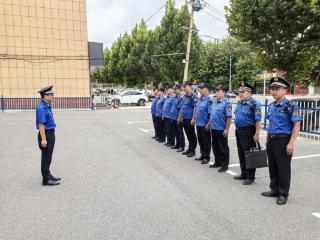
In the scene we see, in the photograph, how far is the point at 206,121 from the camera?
6.88 meters

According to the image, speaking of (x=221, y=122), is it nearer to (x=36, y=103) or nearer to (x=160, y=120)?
(x=160, y=120)

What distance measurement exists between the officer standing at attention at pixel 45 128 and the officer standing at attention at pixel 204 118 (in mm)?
3109

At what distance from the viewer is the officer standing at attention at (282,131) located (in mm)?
4426

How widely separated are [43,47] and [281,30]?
17597 mm

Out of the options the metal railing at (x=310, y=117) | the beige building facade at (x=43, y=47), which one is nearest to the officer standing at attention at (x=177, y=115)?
the metal railing at (x=310, y=117)

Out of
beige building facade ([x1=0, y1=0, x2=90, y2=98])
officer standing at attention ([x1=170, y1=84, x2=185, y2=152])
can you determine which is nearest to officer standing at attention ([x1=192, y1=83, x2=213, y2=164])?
officer standing at attention ([x1=170, y1=84, x2=185, y2=152])

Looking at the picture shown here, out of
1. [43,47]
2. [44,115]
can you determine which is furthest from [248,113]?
[43,47]

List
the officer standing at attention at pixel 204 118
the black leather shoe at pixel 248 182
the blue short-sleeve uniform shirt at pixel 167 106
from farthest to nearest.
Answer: the blue short-sleeve uniform shirt at pixel 167 106
the officer standing at attention at pixel 204 118
the black leather shoe at pixel 248 182

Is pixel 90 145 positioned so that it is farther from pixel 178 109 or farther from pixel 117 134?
pixel 178 109

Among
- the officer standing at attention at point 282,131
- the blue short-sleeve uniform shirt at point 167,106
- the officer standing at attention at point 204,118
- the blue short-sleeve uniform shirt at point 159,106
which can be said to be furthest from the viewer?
the blue short-sleeve uniform shirt at point 159,106

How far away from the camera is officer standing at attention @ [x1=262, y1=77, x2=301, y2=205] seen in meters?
4.43

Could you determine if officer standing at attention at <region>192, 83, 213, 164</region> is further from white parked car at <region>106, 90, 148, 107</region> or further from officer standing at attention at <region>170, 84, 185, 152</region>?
white parked car at <region>106, 90, 148, 107</region>

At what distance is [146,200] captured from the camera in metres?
4.66

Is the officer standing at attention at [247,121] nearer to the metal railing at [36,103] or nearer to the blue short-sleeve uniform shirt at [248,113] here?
the blue short-sleeve uniform shirt at [248,113]
